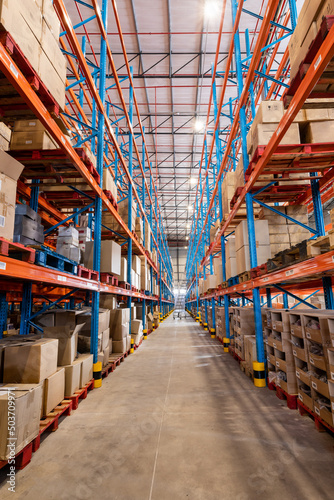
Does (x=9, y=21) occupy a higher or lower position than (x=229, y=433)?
higher

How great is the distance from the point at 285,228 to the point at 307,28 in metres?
3.01

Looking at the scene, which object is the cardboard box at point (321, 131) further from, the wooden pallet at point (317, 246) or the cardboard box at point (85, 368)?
the cardboard box at point (85, 368)

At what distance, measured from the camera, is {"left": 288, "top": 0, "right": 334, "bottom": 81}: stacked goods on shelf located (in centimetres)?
228

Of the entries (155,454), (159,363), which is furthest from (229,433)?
(159,363)

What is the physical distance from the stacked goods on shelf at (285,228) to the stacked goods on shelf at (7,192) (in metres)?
Answer: 4.00

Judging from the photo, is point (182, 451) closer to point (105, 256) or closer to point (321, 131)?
point (105, 256)

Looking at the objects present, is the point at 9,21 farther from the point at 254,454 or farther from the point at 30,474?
the point at 254,454

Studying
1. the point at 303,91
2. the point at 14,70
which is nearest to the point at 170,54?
the point at 303,91

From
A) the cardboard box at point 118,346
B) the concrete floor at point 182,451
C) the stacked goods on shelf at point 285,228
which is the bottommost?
the concrete floor at point 182,451

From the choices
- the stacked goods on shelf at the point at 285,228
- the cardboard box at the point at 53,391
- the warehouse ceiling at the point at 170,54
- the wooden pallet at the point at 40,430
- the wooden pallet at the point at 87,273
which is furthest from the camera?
the warehouse ceiling at the point at 170,54

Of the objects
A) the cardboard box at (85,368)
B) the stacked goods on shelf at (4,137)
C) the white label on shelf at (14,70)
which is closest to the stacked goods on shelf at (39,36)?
the white label on shelf at (14,70)

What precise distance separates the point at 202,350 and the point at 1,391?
5869 mm

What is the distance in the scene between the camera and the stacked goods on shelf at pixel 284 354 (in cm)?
326

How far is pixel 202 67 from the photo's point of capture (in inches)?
424
